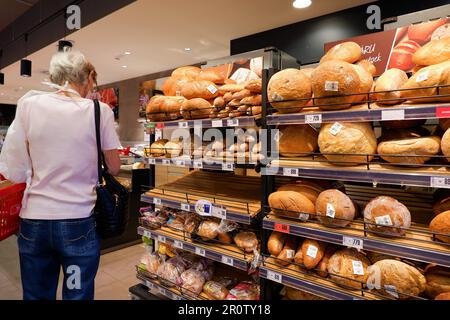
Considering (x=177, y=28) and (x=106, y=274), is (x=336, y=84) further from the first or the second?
(x=177, y=28)

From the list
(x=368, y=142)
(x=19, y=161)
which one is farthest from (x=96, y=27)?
(x=368, y=142)

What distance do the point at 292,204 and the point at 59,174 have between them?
3.93 ft

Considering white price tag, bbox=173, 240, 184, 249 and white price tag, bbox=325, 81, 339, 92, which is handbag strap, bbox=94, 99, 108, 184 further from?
white price tag, bbox=325, 81, 339, 92

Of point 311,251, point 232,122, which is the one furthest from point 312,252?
point 232,122

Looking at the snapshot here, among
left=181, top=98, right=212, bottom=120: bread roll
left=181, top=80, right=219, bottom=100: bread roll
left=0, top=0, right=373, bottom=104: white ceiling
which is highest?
left=0, top=0, right=373, bottom=104: white ceiling

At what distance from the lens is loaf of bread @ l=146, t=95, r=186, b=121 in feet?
7.23

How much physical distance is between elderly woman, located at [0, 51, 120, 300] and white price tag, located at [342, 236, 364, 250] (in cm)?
127

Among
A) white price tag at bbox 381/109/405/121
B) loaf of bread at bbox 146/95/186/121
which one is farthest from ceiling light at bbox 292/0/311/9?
white price tag at bbox 381/109/405/121

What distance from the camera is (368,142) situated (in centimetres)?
145

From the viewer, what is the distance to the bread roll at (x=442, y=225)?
1.24m

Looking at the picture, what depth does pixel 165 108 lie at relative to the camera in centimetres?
222

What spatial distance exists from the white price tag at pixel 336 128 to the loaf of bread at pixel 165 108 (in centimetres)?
115

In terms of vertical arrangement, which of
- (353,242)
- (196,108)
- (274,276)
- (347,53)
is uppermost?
(347,53)

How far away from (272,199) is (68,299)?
3.92 feet
